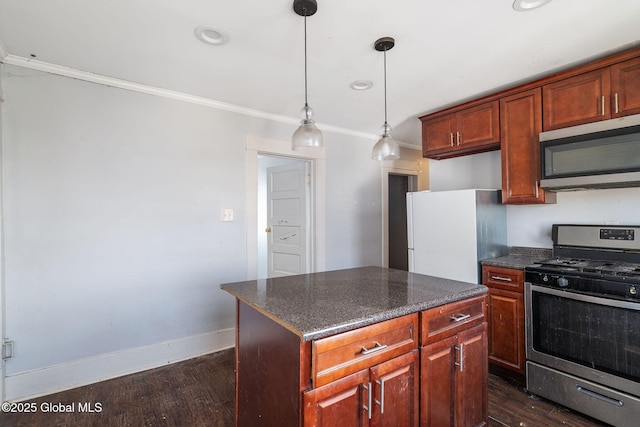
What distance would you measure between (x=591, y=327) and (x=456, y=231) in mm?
1035

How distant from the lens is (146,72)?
7.38 ft

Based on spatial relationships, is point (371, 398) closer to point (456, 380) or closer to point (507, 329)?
point (456, 380)

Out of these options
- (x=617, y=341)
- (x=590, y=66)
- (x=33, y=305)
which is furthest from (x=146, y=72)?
(x=617, y=341)

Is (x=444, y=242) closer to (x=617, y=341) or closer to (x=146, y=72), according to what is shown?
(x=617, y=341)

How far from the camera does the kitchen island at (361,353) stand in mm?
1064

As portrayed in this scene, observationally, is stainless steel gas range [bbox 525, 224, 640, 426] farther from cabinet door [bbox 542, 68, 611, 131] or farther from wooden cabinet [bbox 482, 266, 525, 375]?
cabinet door [bbox 542, 68, 611, 131]

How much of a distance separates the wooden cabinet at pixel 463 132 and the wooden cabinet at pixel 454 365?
1.67 meters

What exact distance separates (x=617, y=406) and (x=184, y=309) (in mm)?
3035

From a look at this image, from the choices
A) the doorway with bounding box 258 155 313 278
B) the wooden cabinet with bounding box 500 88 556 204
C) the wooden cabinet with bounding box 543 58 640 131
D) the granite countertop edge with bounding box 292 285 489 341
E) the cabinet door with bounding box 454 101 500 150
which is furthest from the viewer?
the doorway with bounding box 258 155 313 278

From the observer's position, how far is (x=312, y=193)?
3488 mm

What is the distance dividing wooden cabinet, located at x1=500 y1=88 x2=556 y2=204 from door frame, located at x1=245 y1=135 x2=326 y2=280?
1.81 meters

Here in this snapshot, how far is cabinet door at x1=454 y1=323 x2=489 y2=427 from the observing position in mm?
1457

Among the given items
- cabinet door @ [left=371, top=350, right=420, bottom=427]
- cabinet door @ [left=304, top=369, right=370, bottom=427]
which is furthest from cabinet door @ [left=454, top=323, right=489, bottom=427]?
cabinet door @ [left=304, top=369, right=370, bottom=427]

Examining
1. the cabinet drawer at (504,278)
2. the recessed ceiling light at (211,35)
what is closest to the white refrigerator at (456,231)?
the cabinet drawer at (504,278)
